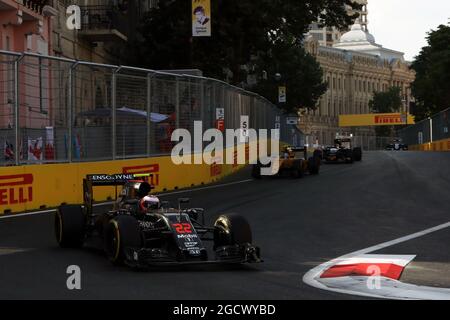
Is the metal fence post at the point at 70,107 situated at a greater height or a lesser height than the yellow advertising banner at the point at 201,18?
lesser

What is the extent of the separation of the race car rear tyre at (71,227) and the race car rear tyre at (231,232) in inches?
80.9

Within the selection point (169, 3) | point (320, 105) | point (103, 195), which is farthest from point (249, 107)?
point (320, 105)

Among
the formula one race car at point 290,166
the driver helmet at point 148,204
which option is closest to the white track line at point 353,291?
the driver helmet at point 148,204

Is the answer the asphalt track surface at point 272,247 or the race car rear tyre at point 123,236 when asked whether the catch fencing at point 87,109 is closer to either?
the asphalt track surface at point 272,247

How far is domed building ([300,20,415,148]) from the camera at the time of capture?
126 meters

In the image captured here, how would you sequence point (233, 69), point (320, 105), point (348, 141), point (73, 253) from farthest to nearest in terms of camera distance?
point (320, 105) < point (348, 141) < point (233, 69) < point (73, 253)

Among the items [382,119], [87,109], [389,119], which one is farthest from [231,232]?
[382,119]

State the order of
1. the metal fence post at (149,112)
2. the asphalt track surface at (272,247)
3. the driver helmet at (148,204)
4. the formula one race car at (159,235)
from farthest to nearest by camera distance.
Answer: the metal fence post at (149,112)
the driver helmet at (148,204)
the formula one race car at (159,235)
the asphalt track surface at (272,247)

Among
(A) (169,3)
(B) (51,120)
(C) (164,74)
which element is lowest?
(B) (51,120)

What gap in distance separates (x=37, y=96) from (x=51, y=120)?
59cm

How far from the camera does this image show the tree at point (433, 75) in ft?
245
